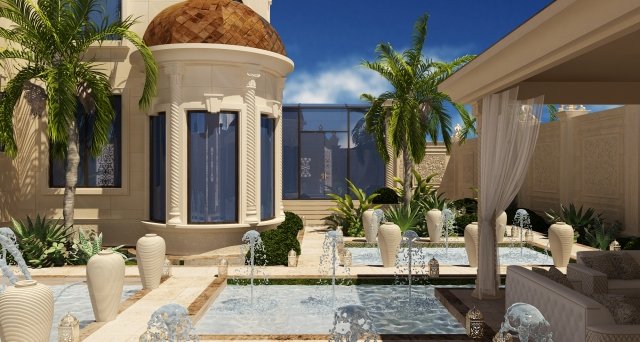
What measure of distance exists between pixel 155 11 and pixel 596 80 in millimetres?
10457

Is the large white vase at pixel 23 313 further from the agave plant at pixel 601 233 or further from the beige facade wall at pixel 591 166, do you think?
the beige facade wall at pixel 591 166

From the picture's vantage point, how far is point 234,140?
41.5 ft

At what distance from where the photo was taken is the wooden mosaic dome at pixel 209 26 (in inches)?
490

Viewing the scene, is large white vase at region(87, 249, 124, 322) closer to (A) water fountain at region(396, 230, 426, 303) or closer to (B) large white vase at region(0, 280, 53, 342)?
(B) large white vase at region(0, 280, 53, 342)

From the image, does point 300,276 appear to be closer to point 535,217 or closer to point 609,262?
point 609,262

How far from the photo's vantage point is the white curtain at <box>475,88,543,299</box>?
7.89m

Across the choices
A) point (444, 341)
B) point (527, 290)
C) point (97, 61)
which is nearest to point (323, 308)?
point (444, 341)

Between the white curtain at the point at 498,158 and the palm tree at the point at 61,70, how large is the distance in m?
7.37

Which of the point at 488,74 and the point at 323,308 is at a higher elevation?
the point at 488,74

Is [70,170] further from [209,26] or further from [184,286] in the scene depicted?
[184,286]

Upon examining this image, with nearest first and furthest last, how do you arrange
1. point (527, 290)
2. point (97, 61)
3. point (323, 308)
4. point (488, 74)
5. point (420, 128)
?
point (527, 290), point (488, 74), point (323, 308), point (97, 61), point (420, 128)

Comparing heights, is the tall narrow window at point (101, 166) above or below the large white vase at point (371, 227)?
above

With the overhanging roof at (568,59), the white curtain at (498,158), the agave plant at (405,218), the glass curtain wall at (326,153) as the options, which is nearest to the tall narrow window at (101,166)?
the agave plant at (405,218)

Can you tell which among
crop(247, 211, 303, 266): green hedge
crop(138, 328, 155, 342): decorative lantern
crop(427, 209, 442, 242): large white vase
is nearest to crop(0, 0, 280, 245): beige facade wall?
crop(247, 211, 303, 266): green hedge
